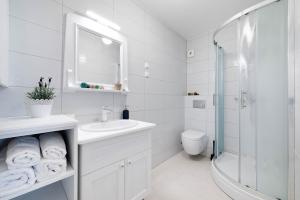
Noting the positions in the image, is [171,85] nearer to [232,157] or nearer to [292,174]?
[232,157]

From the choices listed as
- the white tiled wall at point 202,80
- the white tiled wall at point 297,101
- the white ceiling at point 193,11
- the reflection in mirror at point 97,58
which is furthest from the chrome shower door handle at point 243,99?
the reflection in mirror at point 97,58

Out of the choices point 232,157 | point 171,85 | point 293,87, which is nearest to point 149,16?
point 171,85

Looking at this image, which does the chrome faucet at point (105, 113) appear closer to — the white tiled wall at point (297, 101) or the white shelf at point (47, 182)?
the white shelf at point (47, 182)

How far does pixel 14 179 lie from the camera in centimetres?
66

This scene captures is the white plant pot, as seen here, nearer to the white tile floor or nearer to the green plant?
the green plant

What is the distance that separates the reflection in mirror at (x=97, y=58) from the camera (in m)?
1.28

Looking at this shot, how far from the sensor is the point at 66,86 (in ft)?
3.79

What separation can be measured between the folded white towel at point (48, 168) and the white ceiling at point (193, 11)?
1.96 meters

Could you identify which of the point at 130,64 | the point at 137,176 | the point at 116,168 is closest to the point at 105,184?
the point at 116,168

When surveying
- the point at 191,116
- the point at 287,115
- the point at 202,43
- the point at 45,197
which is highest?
the point at 202,43

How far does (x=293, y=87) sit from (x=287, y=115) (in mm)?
237

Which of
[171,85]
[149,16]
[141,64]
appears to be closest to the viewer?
[141,64]

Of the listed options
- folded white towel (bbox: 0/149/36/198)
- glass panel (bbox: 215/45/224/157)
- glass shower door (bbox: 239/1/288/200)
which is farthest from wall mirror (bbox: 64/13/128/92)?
glass panel (bbox: 215/45/224/157)

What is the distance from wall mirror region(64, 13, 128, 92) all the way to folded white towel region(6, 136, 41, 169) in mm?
557
